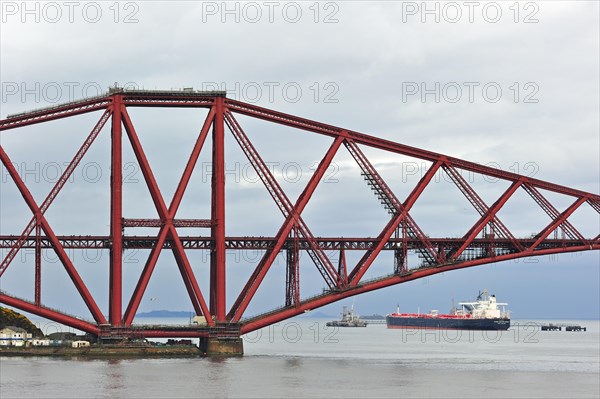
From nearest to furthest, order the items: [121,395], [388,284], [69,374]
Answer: [121,395] < [69,374] < [388,284]

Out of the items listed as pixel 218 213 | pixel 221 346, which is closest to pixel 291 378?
pixel 221 346

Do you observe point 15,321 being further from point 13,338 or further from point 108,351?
point 108,351

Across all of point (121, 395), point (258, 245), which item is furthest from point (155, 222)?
point (121, 395)

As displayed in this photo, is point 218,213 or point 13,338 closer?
point 218,213

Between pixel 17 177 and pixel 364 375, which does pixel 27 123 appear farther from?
pixel 364 375

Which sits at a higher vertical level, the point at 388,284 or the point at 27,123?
the point at 27,123

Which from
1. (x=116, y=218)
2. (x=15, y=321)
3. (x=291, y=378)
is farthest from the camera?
(x=15, y=321)
